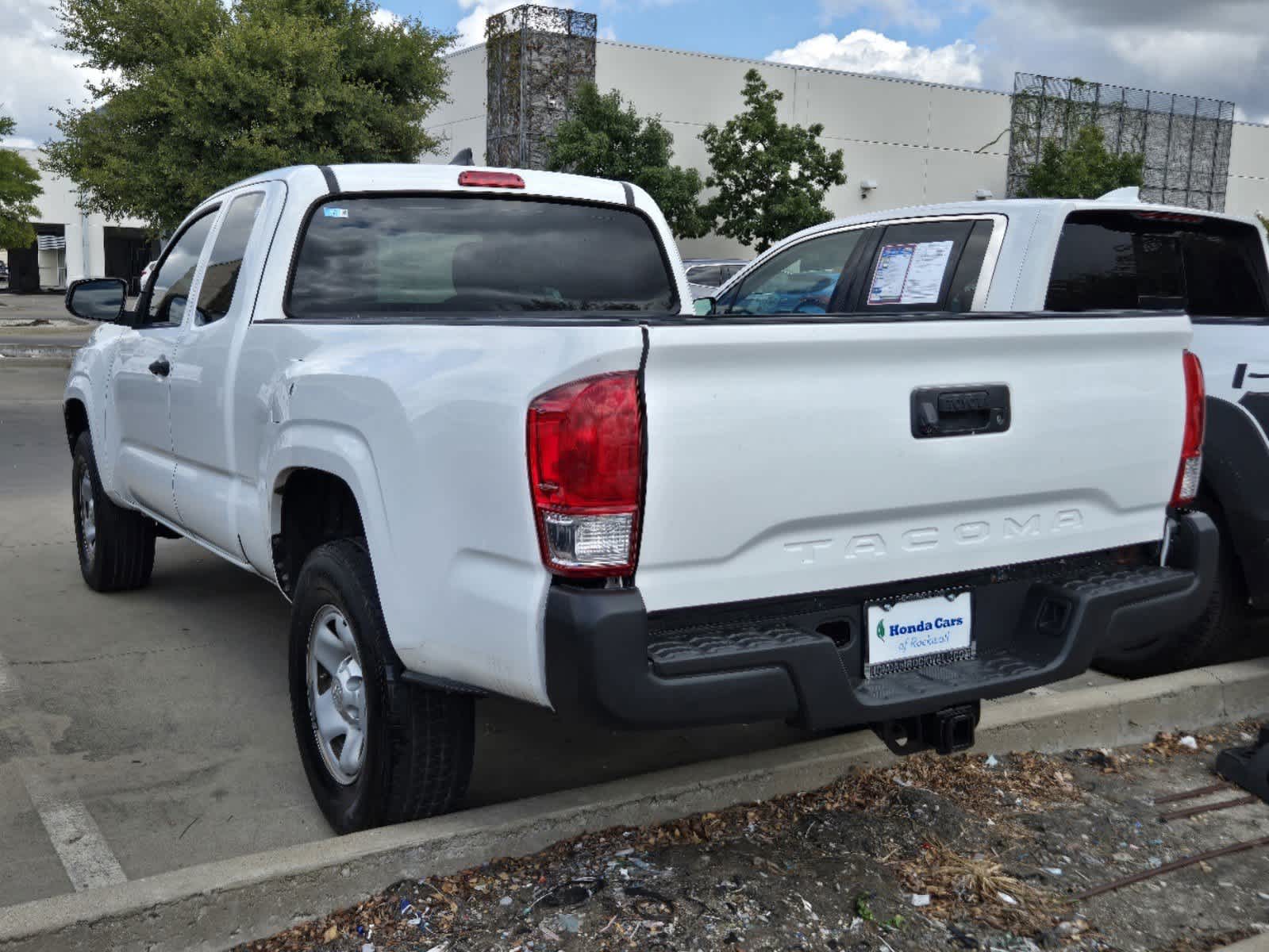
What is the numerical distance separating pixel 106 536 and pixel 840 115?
33509mm

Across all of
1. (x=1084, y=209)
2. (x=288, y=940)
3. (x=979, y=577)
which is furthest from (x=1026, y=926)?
(x=1084, y=209)

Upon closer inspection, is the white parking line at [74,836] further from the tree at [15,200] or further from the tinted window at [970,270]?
the tree at [15,200]

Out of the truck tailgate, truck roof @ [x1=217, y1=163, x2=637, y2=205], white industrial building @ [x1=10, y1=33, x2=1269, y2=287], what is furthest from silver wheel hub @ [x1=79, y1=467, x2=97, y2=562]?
white industrial building @ [x1=10, y1=33, x2=1269, y2=287]

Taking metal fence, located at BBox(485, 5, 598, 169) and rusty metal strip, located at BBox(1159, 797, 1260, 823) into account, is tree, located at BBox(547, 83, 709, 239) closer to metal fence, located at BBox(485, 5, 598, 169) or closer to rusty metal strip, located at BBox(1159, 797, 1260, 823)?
metal fence, located at BBox(485, 5, 598, 169)

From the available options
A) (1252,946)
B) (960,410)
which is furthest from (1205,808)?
(960,410)

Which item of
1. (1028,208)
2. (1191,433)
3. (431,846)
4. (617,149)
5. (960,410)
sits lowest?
(431,846)

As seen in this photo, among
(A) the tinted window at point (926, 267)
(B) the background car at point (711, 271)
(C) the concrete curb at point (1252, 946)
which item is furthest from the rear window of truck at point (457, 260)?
→ (B) the background car at point (711, 271)

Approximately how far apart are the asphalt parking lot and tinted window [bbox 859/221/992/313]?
1.76 m

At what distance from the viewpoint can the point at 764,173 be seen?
30625mm

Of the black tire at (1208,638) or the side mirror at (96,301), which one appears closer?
the black tire at (1208,638)

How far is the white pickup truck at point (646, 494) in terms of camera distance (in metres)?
2.65

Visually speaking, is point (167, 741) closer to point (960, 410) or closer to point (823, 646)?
point (823, 646)

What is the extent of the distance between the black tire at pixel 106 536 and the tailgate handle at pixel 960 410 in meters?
4.37

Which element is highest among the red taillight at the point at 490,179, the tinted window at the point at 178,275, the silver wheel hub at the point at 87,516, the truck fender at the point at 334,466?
the red taillight at the point at 490,179
